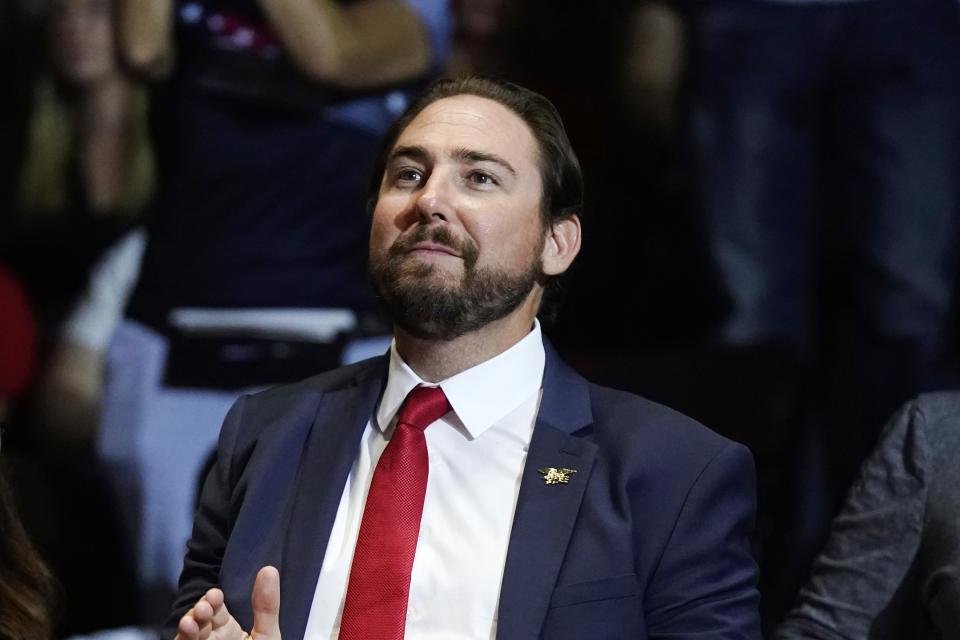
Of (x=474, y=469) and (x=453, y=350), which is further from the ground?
(x=453, y=350)

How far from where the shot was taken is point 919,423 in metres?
1.91

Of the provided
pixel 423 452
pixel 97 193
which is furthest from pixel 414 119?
pixel 97 193

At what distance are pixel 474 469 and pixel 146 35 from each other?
6.17 feet

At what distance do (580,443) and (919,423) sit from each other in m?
0.47

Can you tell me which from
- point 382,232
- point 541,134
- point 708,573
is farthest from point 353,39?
point 708,573

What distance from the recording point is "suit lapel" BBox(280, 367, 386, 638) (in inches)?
73.0

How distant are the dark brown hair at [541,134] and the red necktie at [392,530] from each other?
0.37 meters

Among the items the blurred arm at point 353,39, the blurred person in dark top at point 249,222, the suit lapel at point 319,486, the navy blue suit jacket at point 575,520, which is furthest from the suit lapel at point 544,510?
the blurred arm at point 353,39

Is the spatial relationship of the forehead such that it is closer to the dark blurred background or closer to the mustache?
the mustache

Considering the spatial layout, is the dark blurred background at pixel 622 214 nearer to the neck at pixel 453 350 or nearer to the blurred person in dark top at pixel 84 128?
the blurred person in dark top at pixel 84 128

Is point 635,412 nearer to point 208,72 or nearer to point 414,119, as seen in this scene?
point 414,119

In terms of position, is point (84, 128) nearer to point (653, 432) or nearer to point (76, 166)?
point (76, 166)

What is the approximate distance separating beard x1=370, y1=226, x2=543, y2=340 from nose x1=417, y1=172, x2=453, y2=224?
17 mm

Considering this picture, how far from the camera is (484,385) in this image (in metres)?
1.97
